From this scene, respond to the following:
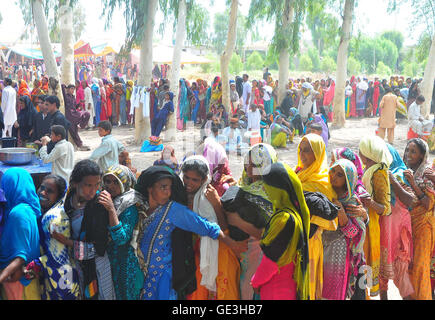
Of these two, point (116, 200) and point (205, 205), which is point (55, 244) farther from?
point (205, 205)

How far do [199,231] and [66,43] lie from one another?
8.92m

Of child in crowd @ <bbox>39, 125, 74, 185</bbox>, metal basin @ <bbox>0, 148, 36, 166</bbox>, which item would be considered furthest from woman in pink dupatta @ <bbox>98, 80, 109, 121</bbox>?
child in crowd @ <bbox>39, 125, 74, 185</bbox>

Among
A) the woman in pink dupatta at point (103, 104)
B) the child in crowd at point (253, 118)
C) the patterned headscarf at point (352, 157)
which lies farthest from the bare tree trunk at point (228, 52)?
the patterned headscarf at point (352, 157)

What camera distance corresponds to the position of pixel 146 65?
10742mm

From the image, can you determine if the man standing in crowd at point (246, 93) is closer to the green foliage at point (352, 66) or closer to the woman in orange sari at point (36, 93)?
the woman in orange sari at point (36, 93)

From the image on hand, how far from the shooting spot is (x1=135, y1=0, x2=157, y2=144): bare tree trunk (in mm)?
10355

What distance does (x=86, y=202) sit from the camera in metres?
2.80

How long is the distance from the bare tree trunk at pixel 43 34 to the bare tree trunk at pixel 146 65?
189cm

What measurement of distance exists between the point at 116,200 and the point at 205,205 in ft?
1.75

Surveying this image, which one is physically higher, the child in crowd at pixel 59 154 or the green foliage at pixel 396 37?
the green foliage at pixel 396 37

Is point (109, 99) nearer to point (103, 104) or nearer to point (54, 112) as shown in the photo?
point (103, 104)

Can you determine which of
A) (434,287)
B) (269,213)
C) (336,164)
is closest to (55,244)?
(269,213)

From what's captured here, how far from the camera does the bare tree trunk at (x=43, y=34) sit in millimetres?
9789

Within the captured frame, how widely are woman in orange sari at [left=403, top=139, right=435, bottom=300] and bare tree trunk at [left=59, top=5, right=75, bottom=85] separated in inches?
344
